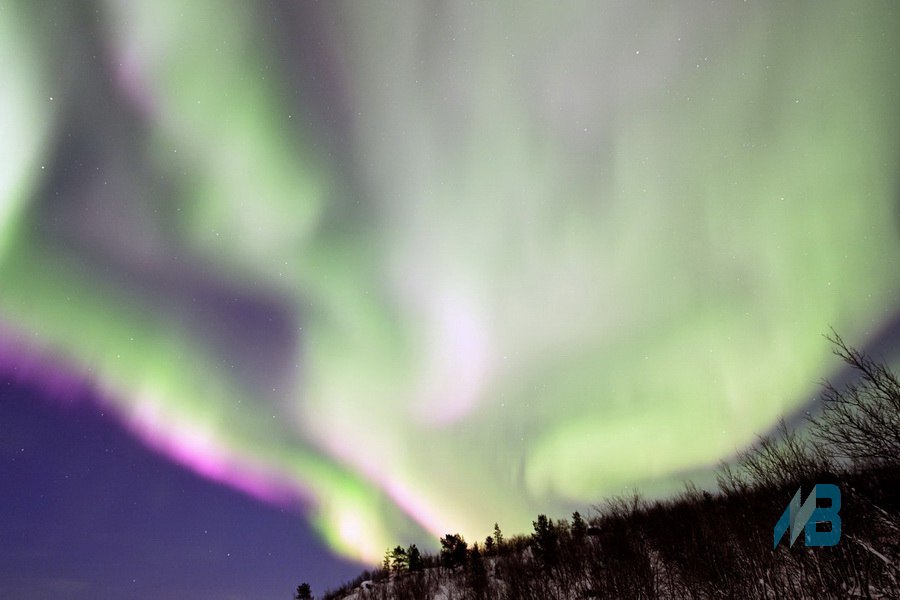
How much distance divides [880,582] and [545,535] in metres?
44.9

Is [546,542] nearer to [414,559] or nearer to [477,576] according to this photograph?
[477,576]

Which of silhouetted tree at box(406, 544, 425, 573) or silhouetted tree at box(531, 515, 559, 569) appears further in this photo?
silhouetted tree at box(406, 544, 425, 573)

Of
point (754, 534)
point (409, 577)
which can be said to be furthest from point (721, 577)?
point (409, 577)

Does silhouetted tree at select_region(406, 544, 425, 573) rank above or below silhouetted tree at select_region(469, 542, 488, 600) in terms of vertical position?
above

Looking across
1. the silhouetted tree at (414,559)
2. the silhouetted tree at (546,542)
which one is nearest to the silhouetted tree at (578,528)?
the silhouetted tree at (546,542)

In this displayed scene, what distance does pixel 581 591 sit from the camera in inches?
1706

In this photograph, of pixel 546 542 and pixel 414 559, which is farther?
pixel 414 559

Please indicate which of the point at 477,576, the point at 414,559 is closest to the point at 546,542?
the point at 477,576

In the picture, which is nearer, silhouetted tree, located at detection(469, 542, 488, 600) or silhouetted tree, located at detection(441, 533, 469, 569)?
silhouetted tree, located at detection(469, 542, 488, 600)

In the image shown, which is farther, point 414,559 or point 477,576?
point 414,559

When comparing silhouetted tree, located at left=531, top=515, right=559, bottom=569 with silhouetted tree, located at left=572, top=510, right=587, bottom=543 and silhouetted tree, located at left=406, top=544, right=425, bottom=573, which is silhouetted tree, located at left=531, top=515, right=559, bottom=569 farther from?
silhouetted tree, located at left=406, top=544, right=425, bottom=573

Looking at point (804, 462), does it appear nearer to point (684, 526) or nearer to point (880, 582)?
point (880, 582)

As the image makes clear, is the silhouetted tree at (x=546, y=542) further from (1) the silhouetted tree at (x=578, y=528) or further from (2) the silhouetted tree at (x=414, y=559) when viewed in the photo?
(2) the silhouetted tree at (x=414, y=559)

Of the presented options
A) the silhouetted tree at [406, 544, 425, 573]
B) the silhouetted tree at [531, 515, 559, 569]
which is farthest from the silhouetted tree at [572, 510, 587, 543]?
the silhouetted tree at [406, 544, 425, 573]
